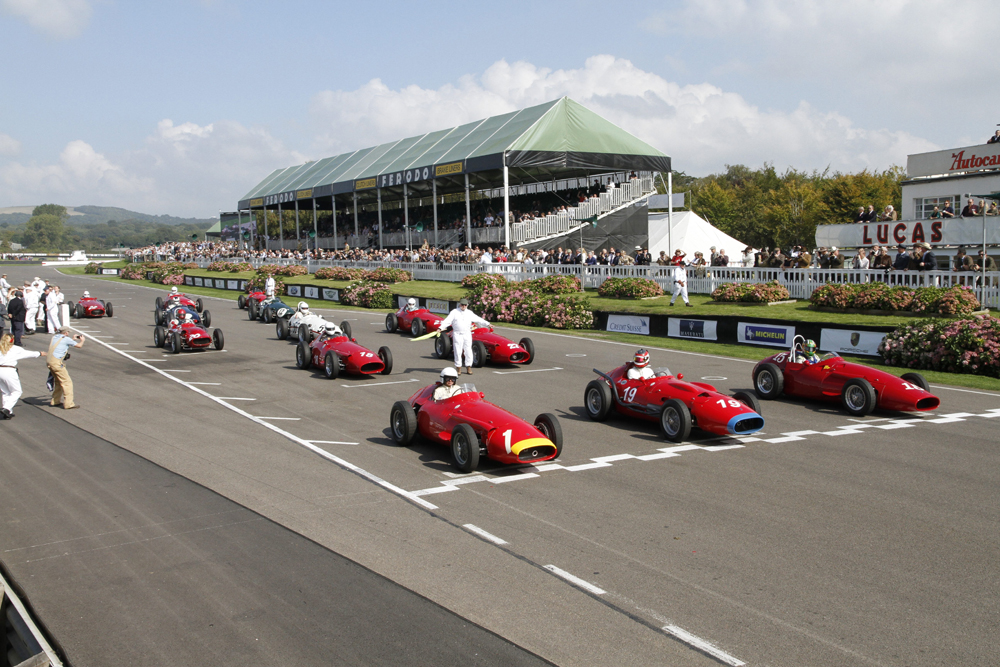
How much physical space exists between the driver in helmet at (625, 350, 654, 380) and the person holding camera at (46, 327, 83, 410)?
10.8 m

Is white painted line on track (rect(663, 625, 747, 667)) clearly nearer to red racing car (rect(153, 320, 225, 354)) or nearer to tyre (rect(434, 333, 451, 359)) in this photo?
tyre (rect(434, 333, 451, 359))

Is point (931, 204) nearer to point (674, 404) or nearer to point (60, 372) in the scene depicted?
point (674, 404)

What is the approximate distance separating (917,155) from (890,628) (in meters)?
34.7

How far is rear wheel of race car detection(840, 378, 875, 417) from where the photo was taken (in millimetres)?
13523

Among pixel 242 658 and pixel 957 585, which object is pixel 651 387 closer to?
pixel 957 585

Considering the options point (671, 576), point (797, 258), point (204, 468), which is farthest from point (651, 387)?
point (797, 258)

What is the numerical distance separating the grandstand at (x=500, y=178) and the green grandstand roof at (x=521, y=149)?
0.22 feet

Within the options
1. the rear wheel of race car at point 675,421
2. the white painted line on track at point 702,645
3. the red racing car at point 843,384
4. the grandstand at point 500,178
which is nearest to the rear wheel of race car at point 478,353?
the red racing car at point 843,384

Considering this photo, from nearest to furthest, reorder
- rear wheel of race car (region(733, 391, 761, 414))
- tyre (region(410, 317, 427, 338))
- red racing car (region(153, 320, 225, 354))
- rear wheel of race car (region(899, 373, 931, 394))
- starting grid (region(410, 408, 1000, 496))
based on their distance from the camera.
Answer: starting grid (region(410, 408, 1000, 496))
rear wheel of race car (region(733, 391, 761, 414))
rear wheel of race car (region(899, 373, 931, 394))
red racing car (region(153, 320, 225, 354))
tyre (region(410, 317, 427, 338))

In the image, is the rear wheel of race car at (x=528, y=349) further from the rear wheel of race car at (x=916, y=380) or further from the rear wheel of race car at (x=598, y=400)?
the rear wheel of race car at (x=916, y=380)

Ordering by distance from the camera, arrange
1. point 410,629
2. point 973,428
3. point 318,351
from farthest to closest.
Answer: point 318,351 < point 973,428 < point 410,629

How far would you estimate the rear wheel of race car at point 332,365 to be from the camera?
1794cm

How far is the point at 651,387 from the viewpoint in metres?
13.0

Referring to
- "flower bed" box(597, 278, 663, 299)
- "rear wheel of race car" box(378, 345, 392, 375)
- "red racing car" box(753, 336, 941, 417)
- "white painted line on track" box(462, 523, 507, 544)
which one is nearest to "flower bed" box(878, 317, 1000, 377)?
"red racing car" box(753, 336, 941, 417)
